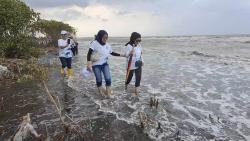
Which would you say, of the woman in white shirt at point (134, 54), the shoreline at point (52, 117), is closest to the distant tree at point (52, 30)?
the shoreline at point (52, 117)

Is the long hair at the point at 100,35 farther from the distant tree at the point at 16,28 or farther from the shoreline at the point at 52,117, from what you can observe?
the distant tree at the point at 16,28

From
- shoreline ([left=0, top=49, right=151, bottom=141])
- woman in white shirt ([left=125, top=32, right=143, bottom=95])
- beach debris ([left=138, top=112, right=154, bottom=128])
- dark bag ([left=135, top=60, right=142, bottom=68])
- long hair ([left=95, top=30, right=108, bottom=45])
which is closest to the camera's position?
shoreline ([left=0, top=49, right=151, bottom=141])

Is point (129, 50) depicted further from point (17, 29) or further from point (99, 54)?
point (17, 29)

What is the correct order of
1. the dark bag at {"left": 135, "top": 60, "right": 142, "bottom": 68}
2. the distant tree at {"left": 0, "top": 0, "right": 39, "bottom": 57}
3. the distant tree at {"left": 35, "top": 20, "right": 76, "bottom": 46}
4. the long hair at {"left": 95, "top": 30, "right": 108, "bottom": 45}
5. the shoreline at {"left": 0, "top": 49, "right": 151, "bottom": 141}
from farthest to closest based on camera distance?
the distant tree at {"left": 35, "top": 20, "right": 76, "bottom": 46} → the distant tree at {"left": 0, "top": 0, "right": 39, "bottom": 57} → the dark bag at {"left": 135, "top": 60, "right": 142, "bottom": 68} → the long hair at {"left": 95, "top": 30, "right": 108, "bottom": 45} → the shoreline at {"left": 0, "top": 49, "right": 151, "bottom": 141}

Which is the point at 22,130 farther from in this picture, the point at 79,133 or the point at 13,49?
the point at 13,49

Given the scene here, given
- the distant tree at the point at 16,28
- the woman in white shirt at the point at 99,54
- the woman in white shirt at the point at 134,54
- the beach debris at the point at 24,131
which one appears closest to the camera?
the beach debris at the point at 24,131

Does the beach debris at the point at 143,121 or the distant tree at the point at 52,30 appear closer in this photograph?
the beach debris at the point at 143,121

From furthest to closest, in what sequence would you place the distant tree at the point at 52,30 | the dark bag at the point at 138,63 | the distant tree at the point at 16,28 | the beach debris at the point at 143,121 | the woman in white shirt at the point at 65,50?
the distant tree at the point at 52,30 → the distant tree at the point at 16,28 → the woman in white shirt at the point at 65,50 → the dark bag at the point at 138,63 → the beach debris at the point at 143,121

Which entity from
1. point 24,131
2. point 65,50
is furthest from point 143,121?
point 65,50

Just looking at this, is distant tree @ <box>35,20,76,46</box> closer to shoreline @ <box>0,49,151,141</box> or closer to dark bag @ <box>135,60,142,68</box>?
shoreline @ <box>0,49,151,141</box>

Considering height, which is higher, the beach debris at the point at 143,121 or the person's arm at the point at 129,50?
the person's arm at the point at 129,50

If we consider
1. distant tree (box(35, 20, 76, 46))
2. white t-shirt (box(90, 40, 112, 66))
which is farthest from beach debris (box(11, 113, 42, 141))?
distant tree (box(35, 20, 76, 46))

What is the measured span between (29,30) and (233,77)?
43.7 ft

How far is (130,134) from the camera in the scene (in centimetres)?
686
